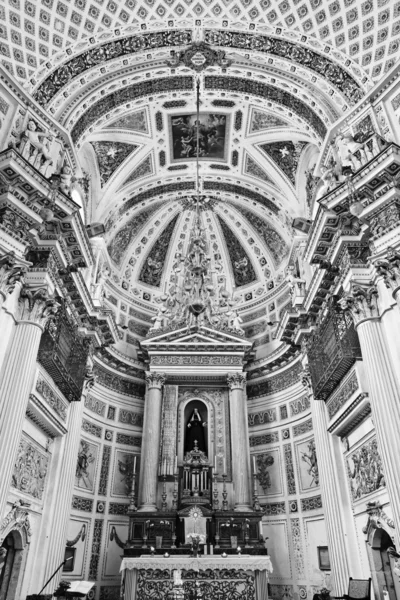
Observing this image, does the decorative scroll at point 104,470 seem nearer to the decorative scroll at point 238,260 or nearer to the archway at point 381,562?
the archway at point 381,562

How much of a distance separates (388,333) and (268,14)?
9.16 metres

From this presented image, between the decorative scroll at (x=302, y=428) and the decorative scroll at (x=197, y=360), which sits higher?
the decorative scroll at (x=197, y=360)

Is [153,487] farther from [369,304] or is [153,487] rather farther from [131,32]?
[131,32]

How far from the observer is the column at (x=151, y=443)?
48.6 ft

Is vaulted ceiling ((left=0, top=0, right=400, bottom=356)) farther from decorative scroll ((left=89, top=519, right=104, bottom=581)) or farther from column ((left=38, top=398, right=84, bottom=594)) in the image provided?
decorative scroll ((left=89, top=519, right=104, bottom=581))

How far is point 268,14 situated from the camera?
1219 centimetres

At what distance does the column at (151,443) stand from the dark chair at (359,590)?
275 inches

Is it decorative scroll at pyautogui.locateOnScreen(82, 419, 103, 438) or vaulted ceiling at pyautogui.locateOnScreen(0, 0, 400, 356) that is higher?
vaulted ceiling at pyautogui.locateOnScreen(0, 0, 400, 356)

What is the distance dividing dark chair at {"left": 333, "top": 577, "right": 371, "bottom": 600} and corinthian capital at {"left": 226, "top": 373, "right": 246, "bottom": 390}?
8.27 m

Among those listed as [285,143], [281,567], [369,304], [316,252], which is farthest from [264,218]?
[281,567]

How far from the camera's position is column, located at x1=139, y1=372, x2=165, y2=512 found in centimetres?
1482

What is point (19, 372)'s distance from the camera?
9234mm

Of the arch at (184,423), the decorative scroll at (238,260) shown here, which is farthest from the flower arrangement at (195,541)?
the decorative scroll at (238,260)

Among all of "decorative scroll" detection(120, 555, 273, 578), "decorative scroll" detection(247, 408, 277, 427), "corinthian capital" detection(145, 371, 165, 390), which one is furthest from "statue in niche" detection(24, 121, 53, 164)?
"decorative scroll" detection(247, 408, 277, 427)
